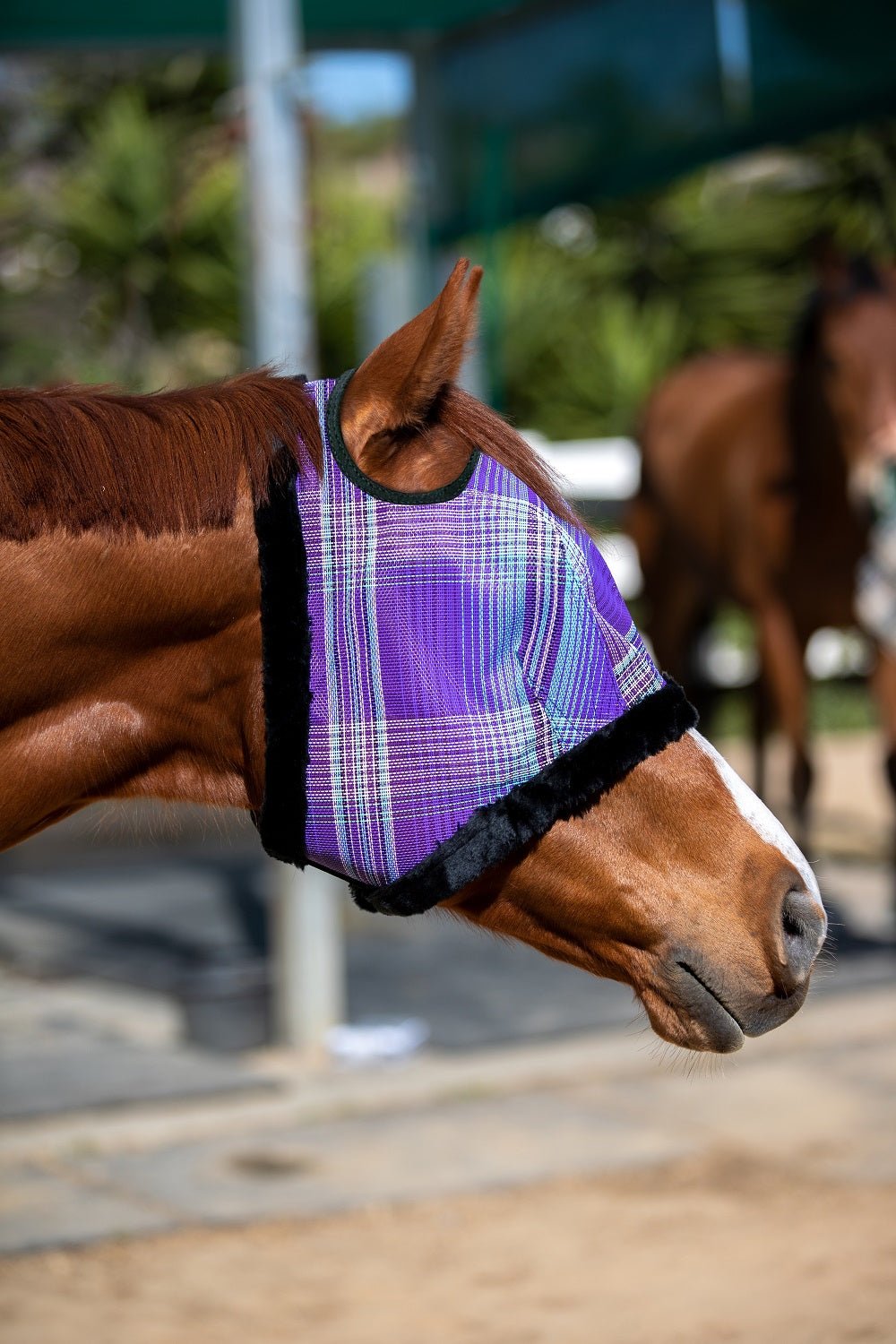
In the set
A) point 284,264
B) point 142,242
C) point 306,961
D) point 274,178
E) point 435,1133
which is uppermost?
point 142,242

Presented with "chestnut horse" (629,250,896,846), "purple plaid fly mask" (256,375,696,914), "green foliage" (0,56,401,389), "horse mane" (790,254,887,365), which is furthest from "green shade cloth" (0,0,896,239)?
"purple plaid fly mask" (256,375,696,914)

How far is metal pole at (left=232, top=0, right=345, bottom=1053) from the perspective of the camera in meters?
4.96

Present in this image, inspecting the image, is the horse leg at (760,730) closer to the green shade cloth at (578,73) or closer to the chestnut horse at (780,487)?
the chestnut horse at (780,487)

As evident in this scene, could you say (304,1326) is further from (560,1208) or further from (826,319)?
(826,319)

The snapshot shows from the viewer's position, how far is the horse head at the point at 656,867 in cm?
175

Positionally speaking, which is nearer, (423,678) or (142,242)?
(423,678)

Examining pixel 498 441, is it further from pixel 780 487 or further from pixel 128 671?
pixel 780 487

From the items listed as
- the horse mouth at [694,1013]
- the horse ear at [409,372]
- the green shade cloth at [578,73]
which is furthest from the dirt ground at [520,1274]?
the green shade cloth at [578,73]

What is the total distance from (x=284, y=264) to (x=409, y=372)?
3.43 metres

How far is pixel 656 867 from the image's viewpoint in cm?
181

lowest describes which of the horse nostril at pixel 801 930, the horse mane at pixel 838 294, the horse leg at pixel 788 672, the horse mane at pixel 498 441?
the horse leg at pixel 788 672

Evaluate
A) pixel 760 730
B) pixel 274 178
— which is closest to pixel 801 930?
pixel 274 178

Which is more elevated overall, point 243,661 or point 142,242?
point 142,242

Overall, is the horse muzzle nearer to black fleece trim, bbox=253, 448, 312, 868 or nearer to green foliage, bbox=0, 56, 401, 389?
black fleece trim, bbox=253, 448, 312, 868
